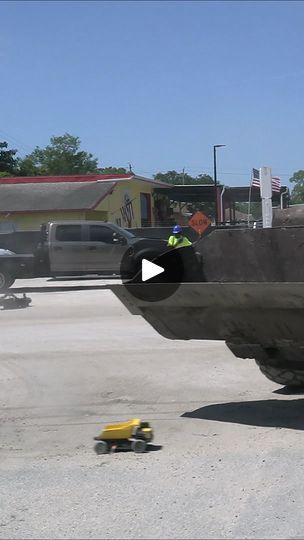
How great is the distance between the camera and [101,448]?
16.6 ft

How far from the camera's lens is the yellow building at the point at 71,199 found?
117 ft

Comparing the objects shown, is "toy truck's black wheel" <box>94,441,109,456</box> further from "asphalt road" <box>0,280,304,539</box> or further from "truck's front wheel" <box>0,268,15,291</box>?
"truck's front wheel" <box>0,268,15,291</box>

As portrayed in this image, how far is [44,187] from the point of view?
38.6 metres

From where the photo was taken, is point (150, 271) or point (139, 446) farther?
point (150, 271)

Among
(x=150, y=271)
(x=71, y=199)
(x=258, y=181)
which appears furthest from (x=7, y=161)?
(x=150, y=271)

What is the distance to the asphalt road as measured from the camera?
3889 millimetres

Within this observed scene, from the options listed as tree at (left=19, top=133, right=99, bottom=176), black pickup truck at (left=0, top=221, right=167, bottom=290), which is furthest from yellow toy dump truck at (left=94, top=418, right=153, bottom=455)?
tree at (left=19, top=133, right=99, bottom=176)

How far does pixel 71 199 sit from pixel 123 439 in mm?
31677

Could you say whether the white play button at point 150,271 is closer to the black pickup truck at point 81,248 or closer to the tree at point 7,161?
the black pickup truck at point 81,248

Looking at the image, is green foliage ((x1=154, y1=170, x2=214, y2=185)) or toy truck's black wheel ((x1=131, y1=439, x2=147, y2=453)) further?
green foliage ((x1=154, y1=170, x2=214, y2=185))

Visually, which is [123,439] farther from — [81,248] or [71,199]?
[71,199]

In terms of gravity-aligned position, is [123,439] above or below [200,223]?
below

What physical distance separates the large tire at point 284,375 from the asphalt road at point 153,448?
0.18 metres

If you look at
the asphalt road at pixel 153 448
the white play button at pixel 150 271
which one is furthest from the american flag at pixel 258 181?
the white play button at pixel 150 271
